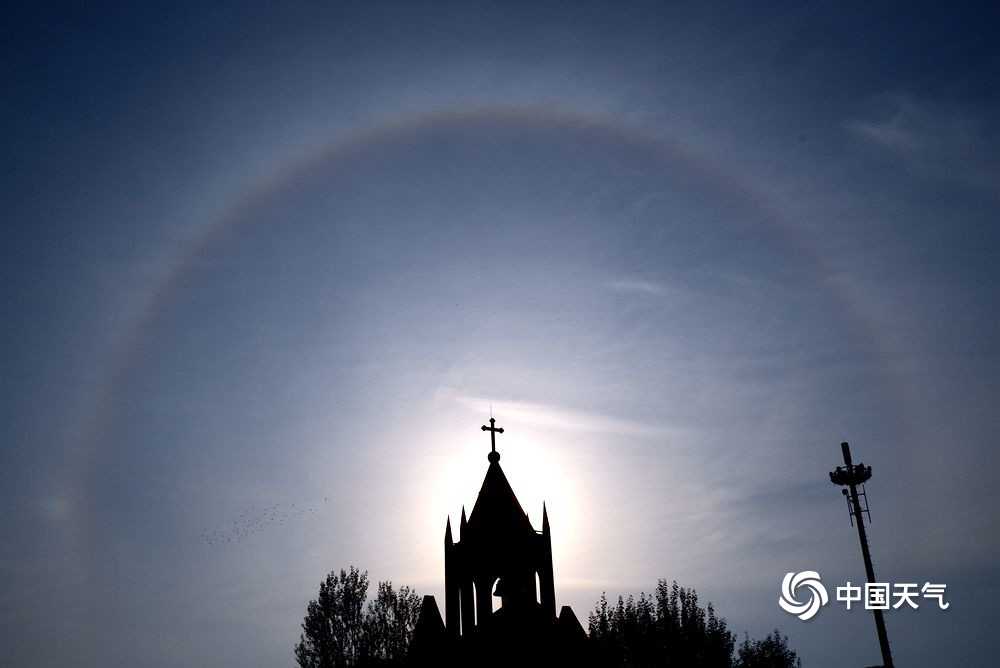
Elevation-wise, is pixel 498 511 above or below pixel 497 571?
above

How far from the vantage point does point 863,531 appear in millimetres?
41625

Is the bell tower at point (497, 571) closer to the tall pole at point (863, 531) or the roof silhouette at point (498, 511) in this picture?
the roof silhouette at point (498, 511)

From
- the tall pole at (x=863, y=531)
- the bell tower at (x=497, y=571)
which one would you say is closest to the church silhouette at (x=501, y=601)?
the bell tower at (x=497, y=571)

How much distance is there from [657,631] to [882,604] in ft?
82.4

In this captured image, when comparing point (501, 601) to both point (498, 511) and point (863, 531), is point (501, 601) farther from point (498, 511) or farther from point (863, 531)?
point (863, 531)

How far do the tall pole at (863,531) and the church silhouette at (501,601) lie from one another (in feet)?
49.5

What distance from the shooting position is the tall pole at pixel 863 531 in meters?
37.8

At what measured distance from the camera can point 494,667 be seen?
3394 cm

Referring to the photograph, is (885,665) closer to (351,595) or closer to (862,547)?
(862,547)

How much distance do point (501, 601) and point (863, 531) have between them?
19.9 meters

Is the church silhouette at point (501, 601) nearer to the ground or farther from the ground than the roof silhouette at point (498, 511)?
nearer to the ground

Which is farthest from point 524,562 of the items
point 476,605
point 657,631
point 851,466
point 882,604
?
point 657,631

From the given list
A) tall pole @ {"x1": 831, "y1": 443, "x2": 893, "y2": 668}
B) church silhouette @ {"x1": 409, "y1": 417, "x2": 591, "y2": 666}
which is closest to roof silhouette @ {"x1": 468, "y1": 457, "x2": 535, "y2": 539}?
church silhouette @ {"x1": 409, "y1": 417, "x2": 591, "y2": 666}

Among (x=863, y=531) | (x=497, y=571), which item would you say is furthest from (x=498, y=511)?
(x=863, y=531)
